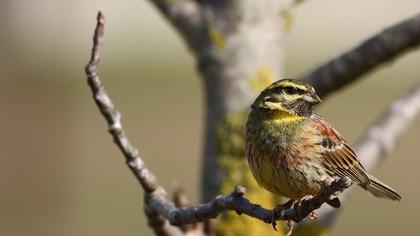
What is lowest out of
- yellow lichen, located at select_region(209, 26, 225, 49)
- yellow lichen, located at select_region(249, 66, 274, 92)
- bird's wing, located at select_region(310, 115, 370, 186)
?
bird's wing, located at select_region(310, 115, 370, 186)

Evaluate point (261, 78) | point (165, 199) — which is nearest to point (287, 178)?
point (165, 199)

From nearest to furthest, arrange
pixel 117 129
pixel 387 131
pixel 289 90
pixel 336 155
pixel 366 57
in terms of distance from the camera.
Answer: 1. pixel 117 129
2. pixel 289 90
3. pixel 336 155
4. pixel 366 57
5. pixel 387 131

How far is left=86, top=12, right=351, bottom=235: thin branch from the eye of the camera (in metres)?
3.46

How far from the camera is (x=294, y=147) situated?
4.29 meters

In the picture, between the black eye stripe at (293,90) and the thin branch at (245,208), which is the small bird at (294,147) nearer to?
the black eye stripe at (293,90)

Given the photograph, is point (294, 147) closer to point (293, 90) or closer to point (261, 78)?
point (293, 90)

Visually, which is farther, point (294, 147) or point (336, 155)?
point (336, 155)

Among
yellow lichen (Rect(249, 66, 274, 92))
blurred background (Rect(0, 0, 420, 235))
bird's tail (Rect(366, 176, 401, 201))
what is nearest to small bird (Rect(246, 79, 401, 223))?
bird's tail (Rect(366, 176, 401, 201))

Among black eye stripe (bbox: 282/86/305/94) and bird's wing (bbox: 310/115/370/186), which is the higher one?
black eye stripe (bbox: 282/86/305/94)

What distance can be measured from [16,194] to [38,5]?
9541 millimetres

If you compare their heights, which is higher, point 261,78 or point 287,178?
point 261,78

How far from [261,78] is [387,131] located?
75 centimetres

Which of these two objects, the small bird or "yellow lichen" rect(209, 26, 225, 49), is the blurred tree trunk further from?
the small bird

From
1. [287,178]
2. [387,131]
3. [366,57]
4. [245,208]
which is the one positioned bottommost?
[245,208]
